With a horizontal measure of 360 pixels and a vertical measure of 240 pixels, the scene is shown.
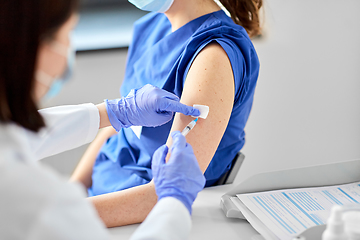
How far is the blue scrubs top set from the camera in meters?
1.07

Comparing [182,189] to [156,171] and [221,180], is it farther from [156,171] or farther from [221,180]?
[221,180]

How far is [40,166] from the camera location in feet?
1.97

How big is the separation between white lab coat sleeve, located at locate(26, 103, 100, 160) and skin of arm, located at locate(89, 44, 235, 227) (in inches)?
8.2

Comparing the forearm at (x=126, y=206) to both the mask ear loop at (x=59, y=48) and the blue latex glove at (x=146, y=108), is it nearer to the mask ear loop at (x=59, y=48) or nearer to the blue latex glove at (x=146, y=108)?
the blue latex glove at (x=146, y=108)

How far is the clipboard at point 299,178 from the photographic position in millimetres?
1055

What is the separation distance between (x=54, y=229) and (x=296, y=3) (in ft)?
5.36

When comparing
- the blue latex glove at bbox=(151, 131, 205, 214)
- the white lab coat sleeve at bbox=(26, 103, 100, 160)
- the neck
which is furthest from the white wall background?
the blue latex glove at bbox=(151, 131, 205, 214)

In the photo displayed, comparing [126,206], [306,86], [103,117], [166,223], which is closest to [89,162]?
[103,117]

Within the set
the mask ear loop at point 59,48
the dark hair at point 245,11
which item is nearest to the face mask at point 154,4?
the dark hair at point 245,11

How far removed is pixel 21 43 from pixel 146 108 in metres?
0.50

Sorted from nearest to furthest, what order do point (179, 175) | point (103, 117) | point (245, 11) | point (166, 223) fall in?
1. point (166, 223)
2. point (179, 175)
3. point (103, 117)
4. point (245, 11)

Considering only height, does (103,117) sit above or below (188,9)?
below

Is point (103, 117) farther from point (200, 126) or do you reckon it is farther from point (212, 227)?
point (212, 227)

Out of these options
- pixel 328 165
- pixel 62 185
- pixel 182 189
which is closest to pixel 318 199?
pixel 328 165
